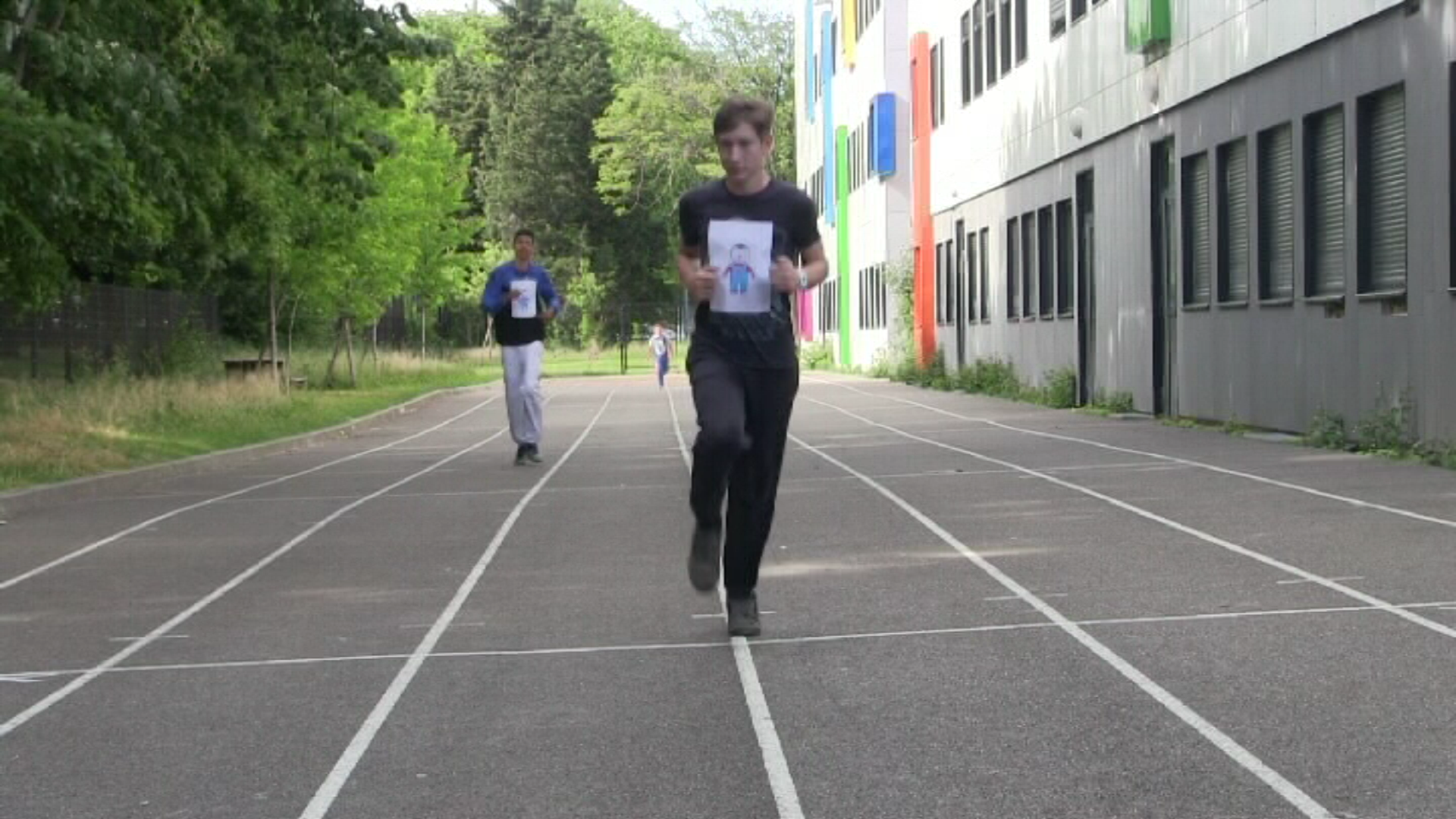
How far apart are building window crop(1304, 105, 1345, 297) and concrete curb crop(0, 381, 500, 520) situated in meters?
10.6

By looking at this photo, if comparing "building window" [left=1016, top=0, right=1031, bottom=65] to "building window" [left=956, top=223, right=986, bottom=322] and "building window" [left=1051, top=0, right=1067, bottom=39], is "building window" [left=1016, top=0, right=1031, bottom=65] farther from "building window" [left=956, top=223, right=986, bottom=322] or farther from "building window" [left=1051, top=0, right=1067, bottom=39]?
"building window" [left=956, top=223, right=986, bottom=322]

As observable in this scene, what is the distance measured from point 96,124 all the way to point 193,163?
4.64m

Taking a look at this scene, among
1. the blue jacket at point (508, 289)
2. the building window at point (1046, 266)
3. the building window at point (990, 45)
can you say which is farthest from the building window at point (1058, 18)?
the blue jacket at point (508, 289)

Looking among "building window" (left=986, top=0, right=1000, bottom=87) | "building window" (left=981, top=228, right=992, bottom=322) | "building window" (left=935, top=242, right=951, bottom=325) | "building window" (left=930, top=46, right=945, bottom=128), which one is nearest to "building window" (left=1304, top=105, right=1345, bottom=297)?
"building window" (left=986, top=0, right=1000, bottom=87)

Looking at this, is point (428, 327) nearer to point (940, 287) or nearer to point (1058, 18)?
point (940, 287)

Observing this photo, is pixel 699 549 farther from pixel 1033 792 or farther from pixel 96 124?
pixel 96 124

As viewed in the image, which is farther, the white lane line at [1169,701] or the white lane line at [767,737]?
the white lane line at [767,737]

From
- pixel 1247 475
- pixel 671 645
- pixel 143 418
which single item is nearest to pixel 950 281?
pixel 143 418

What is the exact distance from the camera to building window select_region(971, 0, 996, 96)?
1609 inches

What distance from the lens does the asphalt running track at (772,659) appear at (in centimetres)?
604

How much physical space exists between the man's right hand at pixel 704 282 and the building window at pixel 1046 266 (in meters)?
27.1

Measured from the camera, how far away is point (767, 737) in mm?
6680

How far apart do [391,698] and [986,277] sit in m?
35.3

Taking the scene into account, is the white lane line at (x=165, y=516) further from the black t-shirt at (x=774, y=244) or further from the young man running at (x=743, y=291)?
the black t-shirt at (x=774, y=244)
